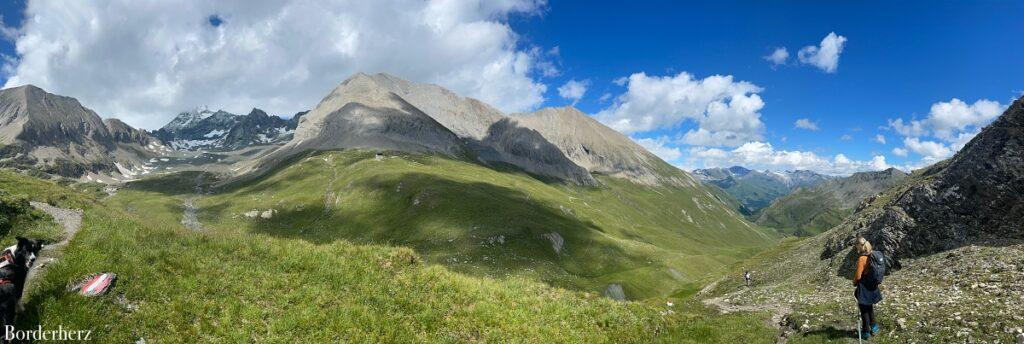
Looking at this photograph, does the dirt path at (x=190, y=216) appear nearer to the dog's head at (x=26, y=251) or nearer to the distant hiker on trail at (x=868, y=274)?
the dog's head at (x=26, y=251)

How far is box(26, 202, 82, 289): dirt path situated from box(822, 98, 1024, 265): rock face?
173 feet

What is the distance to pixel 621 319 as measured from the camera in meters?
19.4

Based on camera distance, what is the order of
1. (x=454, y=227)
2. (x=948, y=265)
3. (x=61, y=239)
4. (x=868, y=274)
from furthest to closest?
(x=454, y=227), (x=948, y=265), (x=868, y=274), (x=61, y=239)

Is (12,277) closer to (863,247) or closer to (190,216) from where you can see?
(863,247)

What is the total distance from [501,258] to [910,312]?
230 ft

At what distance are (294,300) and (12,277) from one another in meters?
6.76

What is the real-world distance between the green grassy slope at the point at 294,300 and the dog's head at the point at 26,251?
56 cm

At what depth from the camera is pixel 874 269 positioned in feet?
59.7

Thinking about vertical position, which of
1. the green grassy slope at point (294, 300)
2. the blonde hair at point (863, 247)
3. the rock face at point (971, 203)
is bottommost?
the green grassy slope at point (294, 300)

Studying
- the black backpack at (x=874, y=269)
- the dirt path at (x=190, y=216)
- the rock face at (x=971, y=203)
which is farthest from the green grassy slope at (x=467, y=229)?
the black backpack at (x=874, y=269)

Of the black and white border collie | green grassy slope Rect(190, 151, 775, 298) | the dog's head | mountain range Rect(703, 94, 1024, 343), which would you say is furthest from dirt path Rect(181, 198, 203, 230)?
mountain range Rect(703, 94, 1024, 343)

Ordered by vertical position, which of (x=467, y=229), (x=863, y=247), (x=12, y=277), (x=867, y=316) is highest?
(x=467, y=229)

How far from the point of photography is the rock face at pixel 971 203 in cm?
3681

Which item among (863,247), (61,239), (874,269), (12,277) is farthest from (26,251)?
(874,269)
